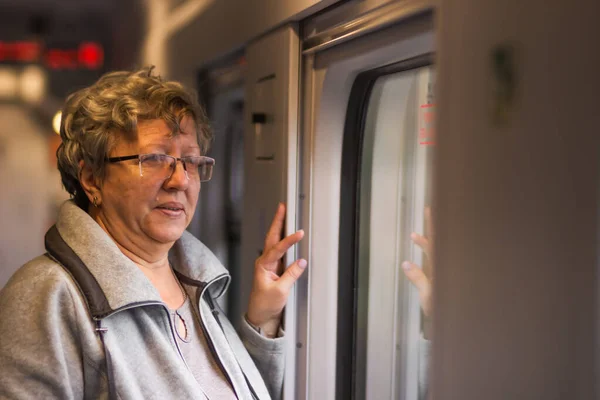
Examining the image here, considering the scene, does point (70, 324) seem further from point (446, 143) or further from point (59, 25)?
point (59, 25)

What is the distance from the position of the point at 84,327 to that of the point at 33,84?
96.6 inches

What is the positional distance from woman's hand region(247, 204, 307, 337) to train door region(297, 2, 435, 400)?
0.16 ft

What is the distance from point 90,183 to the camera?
59.2 inches

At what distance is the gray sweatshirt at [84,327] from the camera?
1257 mm

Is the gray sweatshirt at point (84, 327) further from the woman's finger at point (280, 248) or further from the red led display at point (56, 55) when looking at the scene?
the red led display at point (56, 55)

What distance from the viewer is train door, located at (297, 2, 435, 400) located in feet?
5.19

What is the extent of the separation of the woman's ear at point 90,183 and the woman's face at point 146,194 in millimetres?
Answer: 12

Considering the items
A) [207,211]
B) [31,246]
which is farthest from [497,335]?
[31,246]

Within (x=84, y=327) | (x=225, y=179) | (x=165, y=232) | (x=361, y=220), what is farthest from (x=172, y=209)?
(x=225, y=179)

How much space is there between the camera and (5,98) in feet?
11.1

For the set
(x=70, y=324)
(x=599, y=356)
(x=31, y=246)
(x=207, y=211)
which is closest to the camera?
(x=599, y=356)

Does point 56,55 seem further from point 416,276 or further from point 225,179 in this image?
point 416,276

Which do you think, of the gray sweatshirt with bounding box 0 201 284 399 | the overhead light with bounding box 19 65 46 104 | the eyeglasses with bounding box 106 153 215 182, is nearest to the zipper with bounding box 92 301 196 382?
the gray sweatshirt with bounding box 0 201 284 399

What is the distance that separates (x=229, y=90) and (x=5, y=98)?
5.72ft
